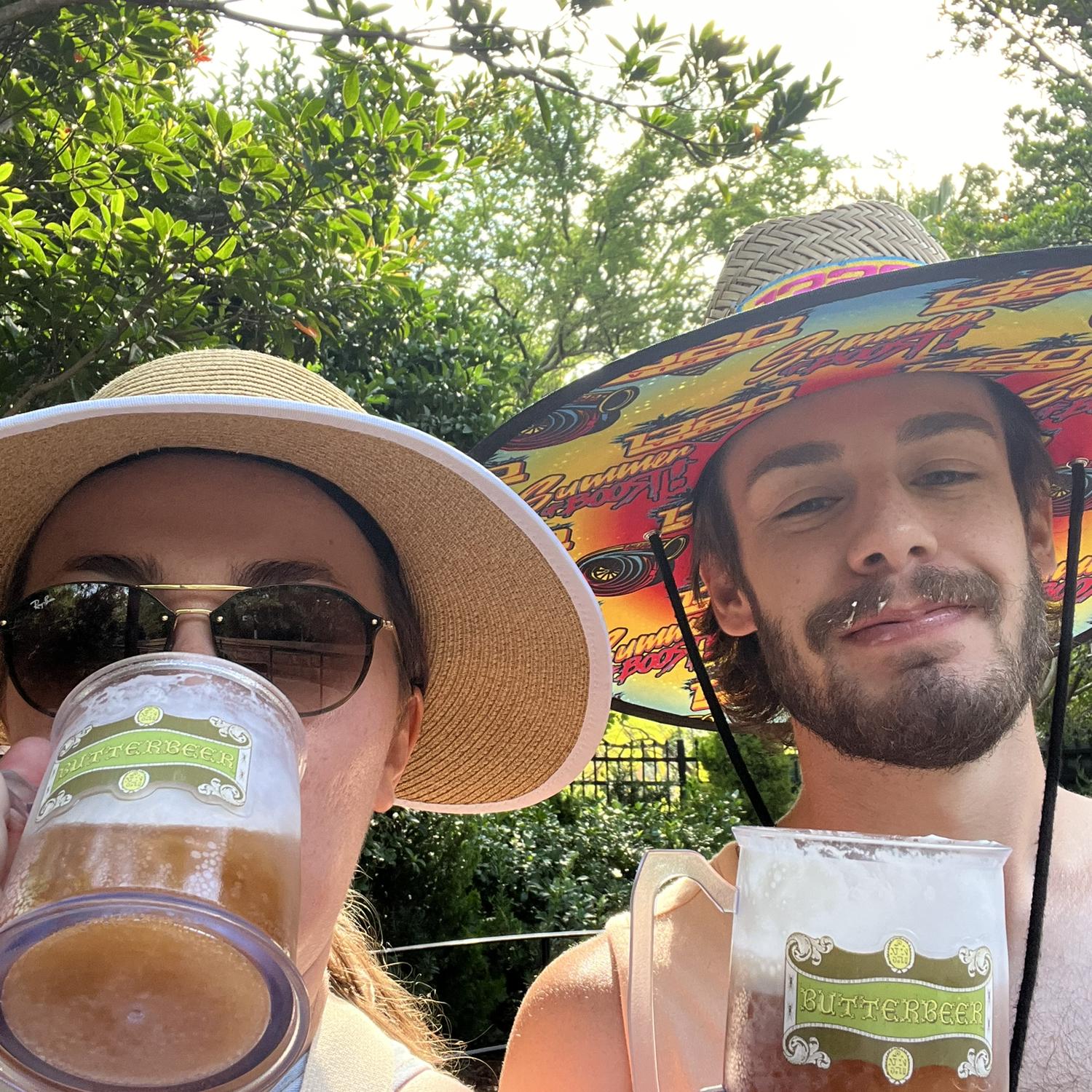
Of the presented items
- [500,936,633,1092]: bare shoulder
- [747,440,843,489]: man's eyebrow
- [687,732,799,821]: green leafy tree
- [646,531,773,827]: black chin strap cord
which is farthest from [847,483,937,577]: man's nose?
[687,732,799,821]: green leafy tree

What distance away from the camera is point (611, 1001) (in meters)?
1.81

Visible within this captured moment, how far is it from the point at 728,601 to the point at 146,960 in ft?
4.96

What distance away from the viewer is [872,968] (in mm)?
1000

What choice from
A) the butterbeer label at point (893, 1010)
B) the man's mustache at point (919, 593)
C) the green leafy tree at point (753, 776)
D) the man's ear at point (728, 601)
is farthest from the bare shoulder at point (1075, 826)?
the green leafy tree at point (753, 776)

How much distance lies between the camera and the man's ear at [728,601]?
213 cm

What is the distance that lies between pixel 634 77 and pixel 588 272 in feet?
50.5

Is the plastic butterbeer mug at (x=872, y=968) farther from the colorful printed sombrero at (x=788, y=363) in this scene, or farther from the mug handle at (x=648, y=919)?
the colorful printed sombrero at (x=788, y=363)

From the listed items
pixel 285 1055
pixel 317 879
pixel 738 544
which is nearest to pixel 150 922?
pixel 285 1055

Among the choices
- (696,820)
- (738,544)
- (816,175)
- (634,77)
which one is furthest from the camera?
(816,175)

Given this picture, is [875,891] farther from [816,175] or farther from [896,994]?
[816,175]

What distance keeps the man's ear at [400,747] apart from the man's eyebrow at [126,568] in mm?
481

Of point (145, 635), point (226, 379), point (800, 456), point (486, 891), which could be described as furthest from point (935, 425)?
point (486, 891)

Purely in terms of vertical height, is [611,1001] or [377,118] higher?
[377,118]

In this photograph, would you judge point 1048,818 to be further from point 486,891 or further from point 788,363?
point 486,891
